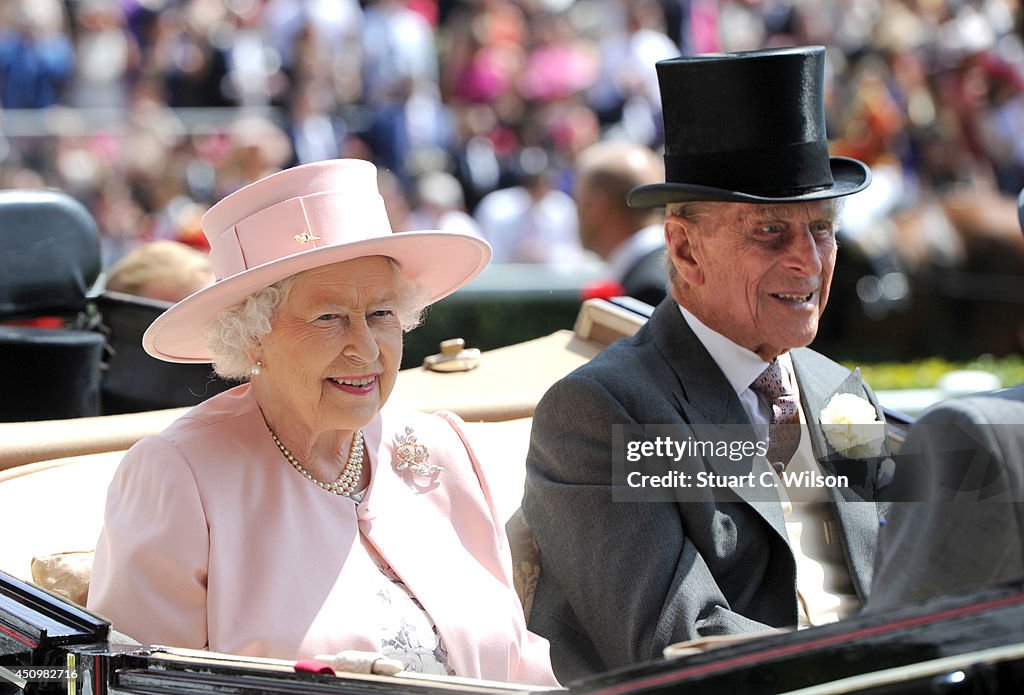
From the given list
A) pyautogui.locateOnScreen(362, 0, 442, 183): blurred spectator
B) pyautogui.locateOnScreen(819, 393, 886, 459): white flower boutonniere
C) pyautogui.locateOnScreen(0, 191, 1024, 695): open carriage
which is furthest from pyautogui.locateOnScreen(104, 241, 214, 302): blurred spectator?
pyautogui.locateOnScreen(362, 0, 442, 183): blurred spectator

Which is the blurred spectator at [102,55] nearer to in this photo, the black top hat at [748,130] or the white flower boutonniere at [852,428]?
the black top hat at [748,130]

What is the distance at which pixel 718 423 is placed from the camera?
2.78 m

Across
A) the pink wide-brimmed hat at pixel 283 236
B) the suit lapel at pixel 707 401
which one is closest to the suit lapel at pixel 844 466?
the suit lapel at pixel 707 401

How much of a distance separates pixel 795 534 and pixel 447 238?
833 mm

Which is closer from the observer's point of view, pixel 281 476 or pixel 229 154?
pixel 281 476

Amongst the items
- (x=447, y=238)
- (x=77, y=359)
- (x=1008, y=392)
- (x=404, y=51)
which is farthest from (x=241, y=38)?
(x=1008, y=392)

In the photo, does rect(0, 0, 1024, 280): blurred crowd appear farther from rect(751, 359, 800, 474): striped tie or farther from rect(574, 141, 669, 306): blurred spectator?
rect(751, 359, 800, 474): striped tie

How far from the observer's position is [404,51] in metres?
10.2

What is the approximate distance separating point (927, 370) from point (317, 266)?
20.4ft

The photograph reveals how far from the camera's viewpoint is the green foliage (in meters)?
7.84

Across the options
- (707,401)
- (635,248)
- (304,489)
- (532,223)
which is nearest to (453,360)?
(707,401)

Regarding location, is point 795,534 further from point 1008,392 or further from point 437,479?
point 1008,392

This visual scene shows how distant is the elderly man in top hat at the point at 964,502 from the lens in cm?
162

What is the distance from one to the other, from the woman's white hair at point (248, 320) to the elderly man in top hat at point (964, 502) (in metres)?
1.22
